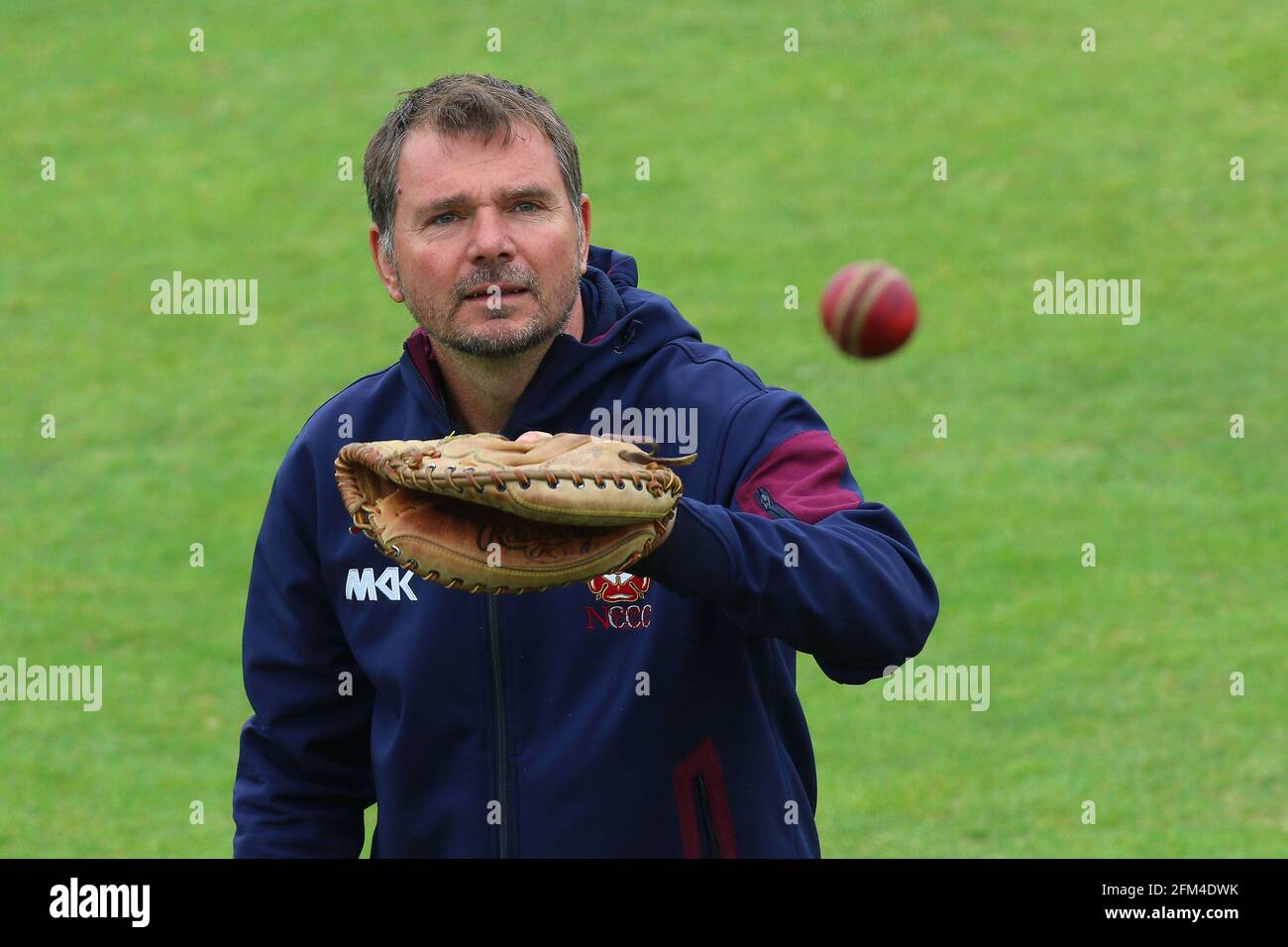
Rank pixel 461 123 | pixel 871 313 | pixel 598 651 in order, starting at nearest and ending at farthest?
pixel 598 651, pixel 461 123, pixel 871 313

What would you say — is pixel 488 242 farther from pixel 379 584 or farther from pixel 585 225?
pixel 379 584

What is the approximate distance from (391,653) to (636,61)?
11.9 meters

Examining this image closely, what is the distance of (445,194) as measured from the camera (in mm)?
3430

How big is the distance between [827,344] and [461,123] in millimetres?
8497

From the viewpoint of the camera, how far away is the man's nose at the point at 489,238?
3369 millimetres

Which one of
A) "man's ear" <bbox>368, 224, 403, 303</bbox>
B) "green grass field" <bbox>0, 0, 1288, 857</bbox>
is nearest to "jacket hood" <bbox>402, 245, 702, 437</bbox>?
"man's ear" <bbox>368, 224, 403, 303</bbox>

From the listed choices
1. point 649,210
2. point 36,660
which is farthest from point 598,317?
point 649,210

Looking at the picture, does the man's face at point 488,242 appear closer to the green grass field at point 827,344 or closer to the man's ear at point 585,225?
the man's ear at point 585,225

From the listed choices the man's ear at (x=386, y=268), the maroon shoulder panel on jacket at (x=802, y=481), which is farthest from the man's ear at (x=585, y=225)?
the maroon shoulder panel on jacket at (x=802, y=481)

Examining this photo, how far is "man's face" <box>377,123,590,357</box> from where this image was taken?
3391 millimetres

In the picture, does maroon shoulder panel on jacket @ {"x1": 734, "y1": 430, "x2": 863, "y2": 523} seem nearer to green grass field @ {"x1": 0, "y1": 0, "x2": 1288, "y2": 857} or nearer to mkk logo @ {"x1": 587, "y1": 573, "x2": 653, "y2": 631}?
mkk logo @ {"x1": 587, "y1": 573, "x2": 653, "y2": 631}

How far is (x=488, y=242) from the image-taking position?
3.37m

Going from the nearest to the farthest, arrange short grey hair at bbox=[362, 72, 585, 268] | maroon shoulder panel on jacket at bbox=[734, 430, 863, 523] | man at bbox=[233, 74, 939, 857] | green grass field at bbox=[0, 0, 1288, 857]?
maroon shoulder panel on jacket at bbox=[734, 430, 863, 523] → man at bbox=[233, 74, 939, 857] → short grey hair at bbox=[362, 72, 585, 268] → green grass field at bbox=[0, 0, 1288, 857]

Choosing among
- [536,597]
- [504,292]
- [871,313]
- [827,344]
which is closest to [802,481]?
[536,597]
